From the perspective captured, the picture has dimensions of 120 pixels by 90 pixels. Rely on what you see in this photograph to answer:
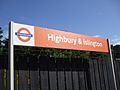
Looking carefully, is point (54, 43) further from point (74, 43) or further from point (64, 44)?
point (74, 43)

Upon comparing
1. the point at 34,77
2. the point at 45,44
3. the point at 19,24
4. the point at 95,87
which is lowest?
the point at 95,87

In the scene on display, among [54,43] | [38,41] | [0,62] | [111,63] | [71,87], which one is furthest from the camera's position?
[111,63]

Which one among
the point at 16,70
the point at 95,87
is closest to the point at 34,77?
the point at 16,70

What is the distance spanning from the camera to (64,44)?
627 cm

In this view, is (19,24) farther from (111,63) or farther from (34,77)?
(111,63)

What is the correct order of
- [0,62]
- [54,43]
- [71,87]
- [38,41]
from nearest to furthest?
[0,62], [38,41], [54,43], [71,87]

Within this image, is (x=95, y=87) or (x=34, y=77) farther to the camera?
(x=95, y=87)

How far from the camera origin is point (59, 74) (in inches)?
249

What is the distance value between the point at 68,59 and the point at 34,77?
59.0 inches

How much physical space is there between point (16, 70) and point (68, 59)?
1965mm

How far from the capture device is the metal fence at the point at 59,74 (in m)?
5.47

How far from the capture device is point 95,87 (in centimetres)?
711

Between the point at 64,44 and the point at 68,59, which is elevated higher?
the point at 64,44

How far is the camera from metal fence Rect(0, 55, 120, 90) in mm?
5473
